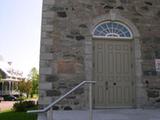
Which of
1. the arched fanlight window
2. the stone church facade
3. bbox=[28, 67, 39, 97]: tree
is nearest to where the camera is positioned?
the stone church facade

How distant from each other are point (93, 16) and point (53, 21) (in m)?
1.45

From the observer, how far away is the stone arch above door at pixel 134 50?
9.59 m

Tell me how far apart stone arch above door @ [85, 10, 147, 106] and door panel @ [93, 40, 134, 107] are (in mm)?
→ 224

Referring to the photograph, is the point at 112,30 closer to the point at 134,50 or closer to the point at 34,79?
the point at 134,50

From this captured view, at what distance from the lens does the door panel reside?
9.63 meters

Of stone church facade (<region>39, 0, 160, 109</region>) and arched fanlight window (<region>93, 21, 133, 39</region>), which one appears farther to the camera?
arched fanlight window (<region>93, 21, 133, 39</region>)

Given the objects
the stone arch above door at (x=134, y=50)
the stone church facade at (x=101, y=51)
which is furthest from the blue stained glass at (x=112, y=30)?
the stone arch above door at (x=134, y=50)

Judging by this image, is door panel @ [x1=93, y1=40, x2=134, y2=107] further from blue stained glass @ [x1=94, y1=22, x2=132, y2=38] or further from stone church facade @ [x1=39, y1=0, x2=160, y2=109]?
blue stained glass @ [x1=94, y1=22, x2=132, y2=38]

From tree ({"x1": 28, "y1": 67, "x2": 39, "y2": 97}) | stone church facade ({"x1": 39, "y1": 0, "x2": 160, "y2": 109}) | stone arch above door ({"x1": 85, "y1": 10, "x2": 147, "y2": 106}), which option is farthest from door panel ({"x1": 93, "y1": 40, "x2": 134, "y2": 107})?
tree ({"x1": 28, "y1": 67, "x2": 39, "y2": 97})

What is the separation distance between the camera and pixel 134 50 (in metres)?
9.94

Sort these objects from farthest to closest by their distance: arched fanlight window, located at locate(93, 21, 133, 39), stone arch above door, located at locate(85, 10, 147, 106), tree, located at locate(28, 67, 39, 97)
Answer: tree, located at locate(28, 67, 39, 97) < arched fanlight window, located at locate(93, 21, 133, 39) < stone arch above door, located at locate(85, 10, 147, 106)

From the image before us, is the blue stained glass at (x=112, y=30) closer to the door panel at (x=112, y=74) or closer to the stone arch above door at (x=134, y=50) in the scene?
the stone arch above door at (x=134, y=50)

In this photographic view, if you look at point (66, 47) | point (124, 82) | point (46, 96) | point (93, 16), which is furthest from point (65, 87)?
point (93, 16)

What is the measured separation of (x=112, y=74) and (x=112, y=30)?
1.62 metres
